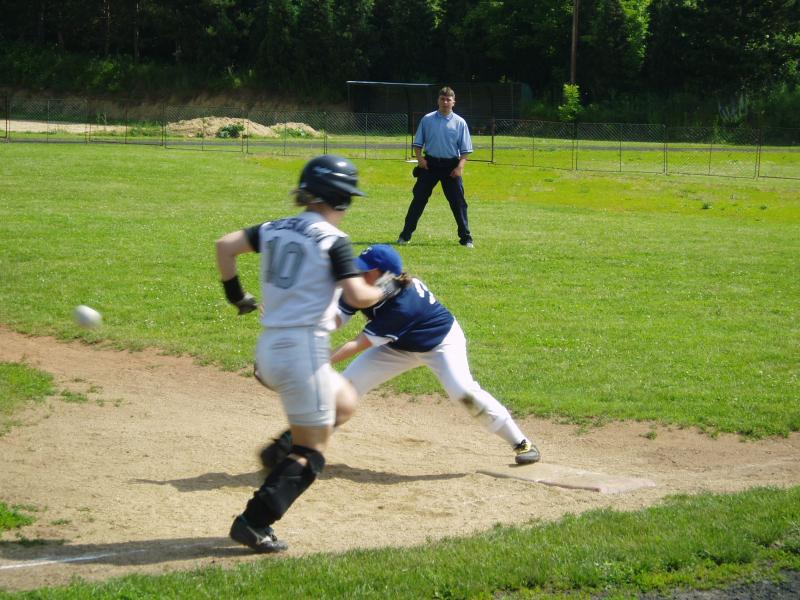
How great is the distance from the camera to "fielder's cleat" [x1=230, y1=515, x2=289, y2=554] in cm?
561

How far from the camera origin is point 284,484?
5.51 metres

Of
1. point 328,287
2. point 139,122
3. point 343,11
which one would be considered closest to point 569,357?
point 328,287

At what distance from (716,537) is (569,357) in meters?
5.17

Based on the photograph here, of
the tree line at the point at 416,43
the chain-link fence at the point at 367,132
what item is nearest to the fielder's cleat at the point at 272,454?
the chain-link fence at the point at 367,132

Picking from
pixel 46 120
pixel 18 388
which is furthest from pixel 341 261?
pixel 46 120

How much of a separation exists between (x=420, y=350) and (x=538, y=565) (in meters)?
2.30

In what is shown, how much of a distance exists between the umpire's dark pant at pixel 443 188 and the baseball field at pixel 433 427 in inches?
18.8

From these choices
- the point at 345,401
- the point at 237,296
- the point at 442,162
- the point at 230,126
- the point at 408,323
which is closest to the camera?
the point at 345,401

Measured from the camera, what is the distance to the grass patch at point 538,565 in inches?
196

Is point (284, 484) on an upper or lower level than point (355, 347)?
lower

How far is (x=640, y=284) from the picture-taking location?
1438 cm

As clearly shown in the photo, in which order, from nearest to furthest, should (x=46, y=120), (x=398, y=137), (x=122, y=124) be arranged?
(x=398, y=137) < (x=46, y=120) < (x=122, y=124)

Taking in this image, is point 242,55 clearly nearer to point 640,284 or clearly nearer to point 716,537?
point 640,284

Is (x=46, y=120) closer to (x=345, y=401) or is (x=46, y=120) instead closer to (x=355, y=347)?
(x=355, y=347)
